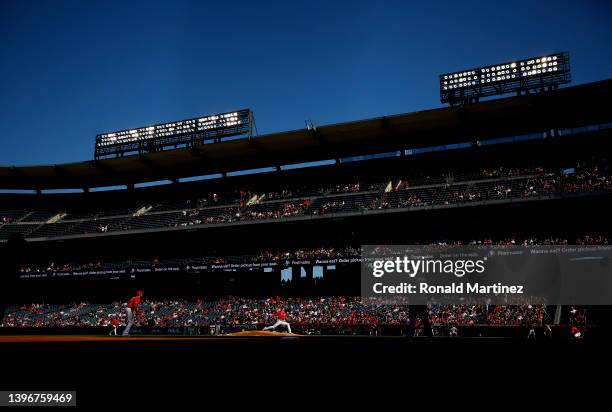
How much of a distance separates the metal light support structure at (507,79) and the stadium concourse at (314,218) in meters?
1.71

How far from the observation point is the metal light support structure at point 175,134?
41.9 meters

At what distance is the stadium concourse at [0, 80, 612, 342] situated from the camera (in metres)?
28.7

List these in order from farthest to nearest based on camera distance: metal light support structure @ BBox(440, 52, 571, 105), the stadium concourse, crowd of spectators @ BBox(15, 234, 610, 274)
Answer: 1. metal light support structure @ BBox(440, 52, 571, 105)
2. the stadium concourse
3. crowd of spectators @ BBox(15, 234, 610, 274)

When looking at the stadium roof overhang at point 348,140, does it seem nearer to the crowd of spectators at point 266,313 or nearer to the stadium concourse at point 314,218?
the stadium concourse at point 314,218

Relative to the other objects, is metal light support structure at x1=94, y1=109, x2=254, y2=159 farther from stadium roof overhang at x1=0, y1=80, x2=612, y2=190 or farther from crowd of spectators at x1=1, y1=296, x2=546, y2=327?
crowd of spectators at x1=1, y1=296, x2=546, y2=327

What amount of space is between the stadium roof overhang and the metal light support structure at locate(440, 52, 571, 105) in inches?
65.4

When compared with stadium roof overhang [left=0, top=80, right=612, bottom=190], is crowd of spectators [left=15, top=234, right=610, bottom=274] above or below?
below

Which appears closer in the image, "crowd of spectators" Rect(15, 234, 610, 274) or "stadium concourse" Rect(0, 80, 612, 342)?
"crowd of spectators" Rect(15, 234, 610, 274)

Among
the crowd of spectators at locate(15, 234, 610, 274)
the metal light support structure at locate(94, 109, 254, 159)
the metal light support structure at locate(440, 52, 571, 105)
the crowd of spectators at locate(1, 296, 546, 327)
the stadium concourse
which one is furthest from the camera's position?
the metal light support structure at locate(94, 109, 254, 159)

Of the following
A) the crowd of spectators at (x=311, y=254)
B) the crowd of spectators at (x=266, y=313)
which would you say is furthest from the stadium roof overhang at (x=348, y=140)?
the crowd of spectators at (x=266, y=313)

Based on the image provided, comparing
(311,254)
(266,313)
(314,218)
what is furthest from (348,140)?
(266,313)

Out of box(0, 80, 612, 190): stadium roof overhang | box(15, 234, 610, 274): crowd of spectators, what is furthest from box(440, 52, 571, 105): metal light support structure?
box(15, 234, 610, 274): crowd of spectators

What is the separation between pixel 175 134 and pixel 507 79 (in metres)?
30.5

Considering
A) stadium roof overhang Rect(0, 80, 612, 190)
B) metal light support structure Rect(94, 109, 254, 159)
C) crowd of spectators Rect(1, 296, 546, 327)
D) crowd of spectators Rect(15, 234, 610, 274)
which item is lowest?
crowd of spectators Rect(1, 296, 546, 327)
